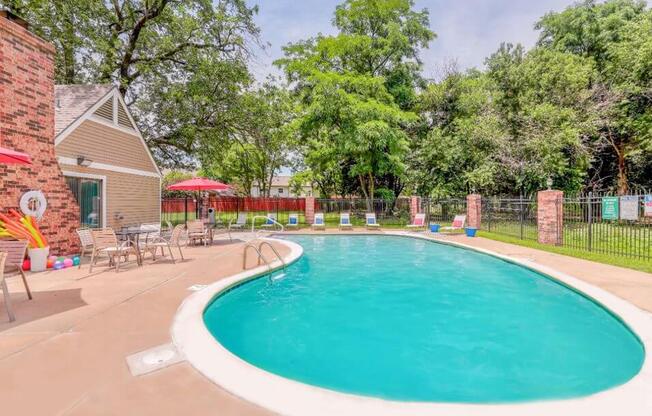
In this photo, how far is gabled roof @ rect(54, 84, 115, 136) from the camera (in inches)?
404

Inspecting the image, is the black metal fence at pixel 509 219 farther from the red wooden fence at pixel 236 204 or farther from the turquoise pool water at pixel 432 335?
the red wooden fence at pixel 236 204

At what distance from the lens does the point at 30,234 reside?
7.38 meters

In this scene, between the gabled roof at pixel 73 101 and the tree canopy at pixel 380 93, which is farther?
the tree canopy at pixel 380 93

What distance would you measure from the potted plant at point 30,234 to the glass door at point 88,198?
3.06 meters

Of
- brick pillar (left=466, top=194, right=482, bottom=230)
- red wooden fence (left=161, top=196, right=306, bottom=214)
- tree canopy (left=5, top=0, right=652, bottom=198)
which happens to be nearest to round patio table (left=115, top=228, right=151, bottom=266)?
tree canopy (left=5, top=0, right=652, bottom=198)

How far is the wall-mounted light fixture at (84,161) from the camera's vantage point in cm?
1038

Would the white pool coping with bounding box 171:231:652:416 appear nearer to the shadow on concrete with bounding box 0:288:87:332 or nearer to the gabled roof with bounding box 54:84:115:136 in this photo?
the shadow on concrete with bounding box 0:288:87:332

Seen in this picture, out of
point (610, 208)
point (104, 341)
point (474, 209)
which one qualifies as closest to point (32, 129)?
point (104, 341)

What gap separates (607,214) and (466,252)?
3.92 m

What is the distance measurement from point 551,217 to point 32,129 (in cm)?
1494

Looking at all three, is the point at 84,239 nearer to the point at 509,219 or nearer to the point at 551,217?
the point at 551,217

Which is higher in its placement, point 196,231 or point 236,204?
point 236,204

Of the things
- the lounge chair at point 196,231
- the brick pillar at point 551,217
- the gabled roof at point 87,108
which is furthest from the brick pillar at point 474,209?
the gabled roof at point 87,108

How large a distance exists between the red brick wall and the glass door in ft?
5.83
